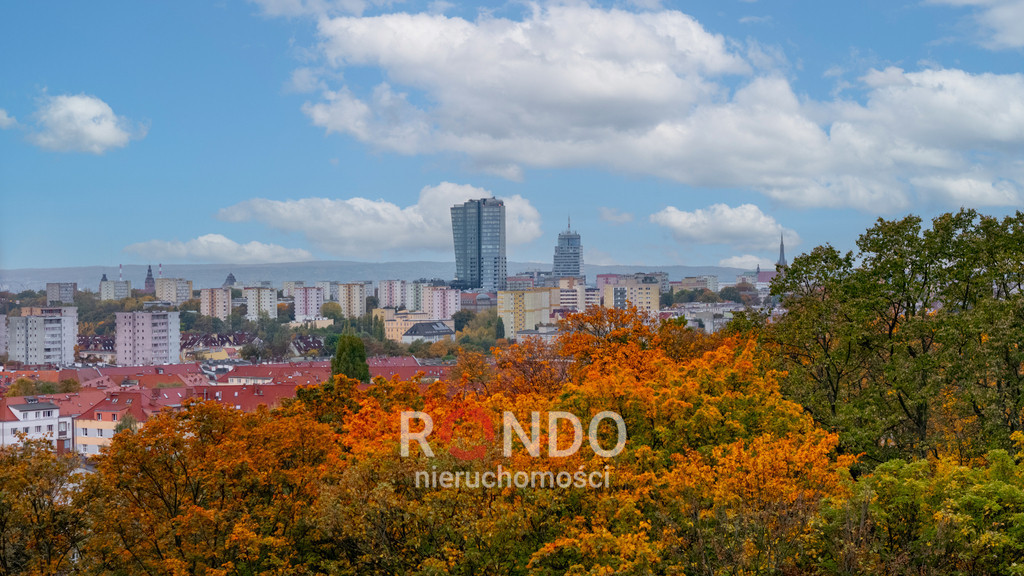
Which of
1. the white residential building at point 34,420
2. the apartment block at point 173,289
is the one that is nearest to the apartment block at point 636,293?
the apartment block at point 173,289

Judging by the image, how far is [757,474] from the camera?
1221 centimetres

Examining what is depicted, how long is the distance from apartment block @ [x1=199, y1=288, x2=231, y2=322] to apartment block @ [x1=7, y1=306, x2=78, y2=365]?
202ft

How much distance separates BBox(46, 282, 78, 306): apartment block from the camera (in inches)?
5728

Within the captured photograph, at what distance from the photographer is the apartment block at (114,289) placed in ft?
587

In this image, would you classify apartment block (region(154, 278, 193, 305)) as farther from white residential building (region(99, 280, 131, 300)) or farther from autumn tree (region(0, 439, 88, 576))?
autumn tree (region(0, 439, 88, 576))

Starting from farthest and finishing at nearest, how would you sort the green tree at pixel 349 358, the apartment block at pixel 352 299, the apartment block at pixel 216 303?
the apartment block at pixel 352 299, the apartment block at pixel 216 303, the green tree at pixel 349 358

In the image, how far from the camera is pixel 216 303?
17425 centimetres

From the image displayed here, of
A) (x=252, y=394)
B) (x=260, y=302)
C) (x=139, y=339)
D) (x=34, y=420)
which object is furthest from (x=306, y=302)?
(x=252, y=394)

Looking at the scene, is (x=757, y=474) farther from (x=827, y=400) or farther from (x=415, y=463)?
(x=827, y=400)

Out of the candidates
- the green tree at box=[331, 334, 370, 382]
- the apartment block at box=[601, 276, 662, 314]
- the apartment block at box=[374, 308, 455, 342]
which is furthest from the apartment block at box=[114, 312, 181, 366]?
the apartment block at box=[601, 276, 662, 314]

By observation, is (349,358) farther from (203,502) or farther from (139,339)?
(139,339)

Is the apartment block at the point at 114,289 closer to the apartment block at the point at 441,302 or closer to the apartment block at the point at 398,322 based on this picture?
the apartment block at the point at 398,322

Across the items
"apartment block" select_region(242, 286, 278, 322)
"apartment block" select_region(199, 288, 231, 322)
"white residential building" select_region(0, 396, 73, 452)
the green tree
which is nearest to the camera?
the green tree

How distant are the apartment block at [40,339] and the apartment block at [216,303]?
61656 millimetres
